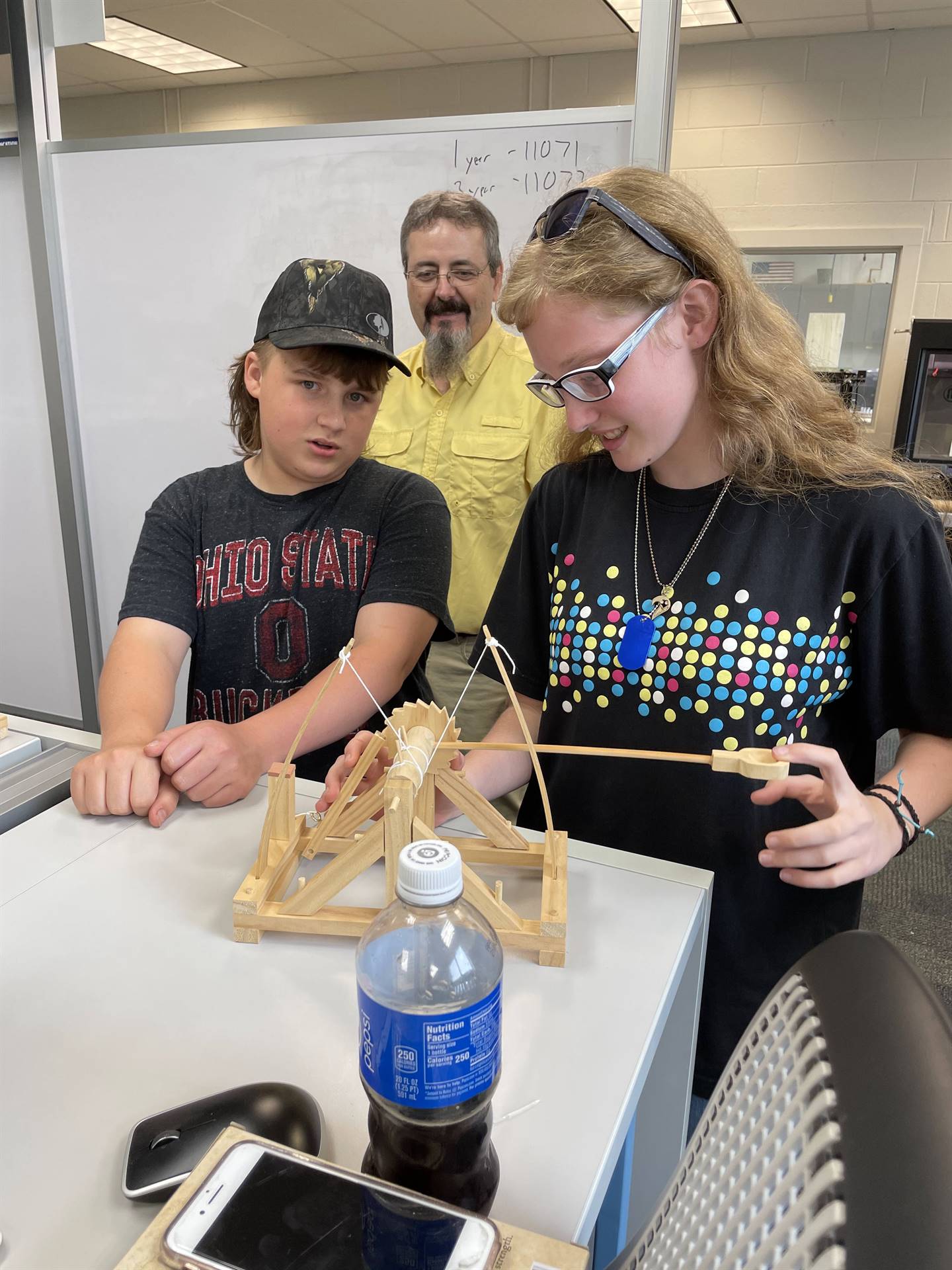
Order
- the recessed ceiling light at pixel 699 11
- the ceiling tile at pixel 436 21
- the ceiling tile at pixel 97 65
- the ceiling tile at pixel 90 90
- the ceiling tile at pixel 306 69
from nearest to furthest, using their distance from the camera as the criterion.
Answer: the recessed ceiling light at pixel 699 11 → the ceiling tile at pixel 436 21 → the ceiling tile at pixel 306 69 → the ceiling tile at pixel 97 65 → the ceiling tile at pixel 90 90

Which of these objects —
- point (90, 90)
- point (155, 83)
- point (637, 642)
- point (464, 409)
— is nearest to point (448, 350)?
point (464, 409)

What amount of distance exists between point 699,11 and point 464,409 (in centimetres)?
354

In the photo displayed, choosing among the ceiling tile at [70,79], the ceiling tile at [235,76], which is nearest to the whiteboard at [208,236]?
the ceiling tile at [235,76]

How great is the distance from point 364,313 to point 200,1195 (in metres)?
A: 1.06

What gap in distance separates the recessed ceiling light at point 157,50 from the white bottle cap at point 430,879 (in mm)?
6238

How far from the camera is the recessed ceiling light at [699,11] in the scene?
4.25 meters

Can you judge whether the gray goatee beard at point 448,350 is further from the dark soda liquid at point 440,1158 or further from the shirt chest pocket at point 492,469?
the dark soda liquid at point 440,1158

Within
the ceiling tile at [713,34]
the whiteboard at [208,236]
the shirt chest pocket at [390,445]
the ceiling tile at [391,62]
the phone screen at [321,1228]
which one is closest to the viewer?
the phone screen at [321,1228]

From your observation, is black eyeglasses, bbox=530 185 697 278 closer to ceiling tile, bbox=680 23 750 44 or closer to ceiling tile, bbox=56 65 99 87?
ceiling tile, bbox=680 23 750 44

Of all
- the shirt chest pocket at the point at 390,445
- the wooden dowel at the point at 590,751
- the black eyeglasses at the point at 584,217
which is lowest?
the wooden dowel at the point at 590,751

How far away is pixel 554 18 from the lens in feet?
15.5

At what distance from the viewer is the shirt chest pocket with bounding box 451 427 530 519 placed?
6.81 ft

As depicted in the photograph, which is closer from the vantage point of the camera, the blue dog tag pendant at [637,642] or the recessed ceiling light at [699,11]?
the blue dog tag pendant at [637,642]

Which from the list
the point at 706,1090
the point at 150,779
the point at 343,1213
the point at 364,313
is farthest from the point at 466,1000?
the point at 364,313
